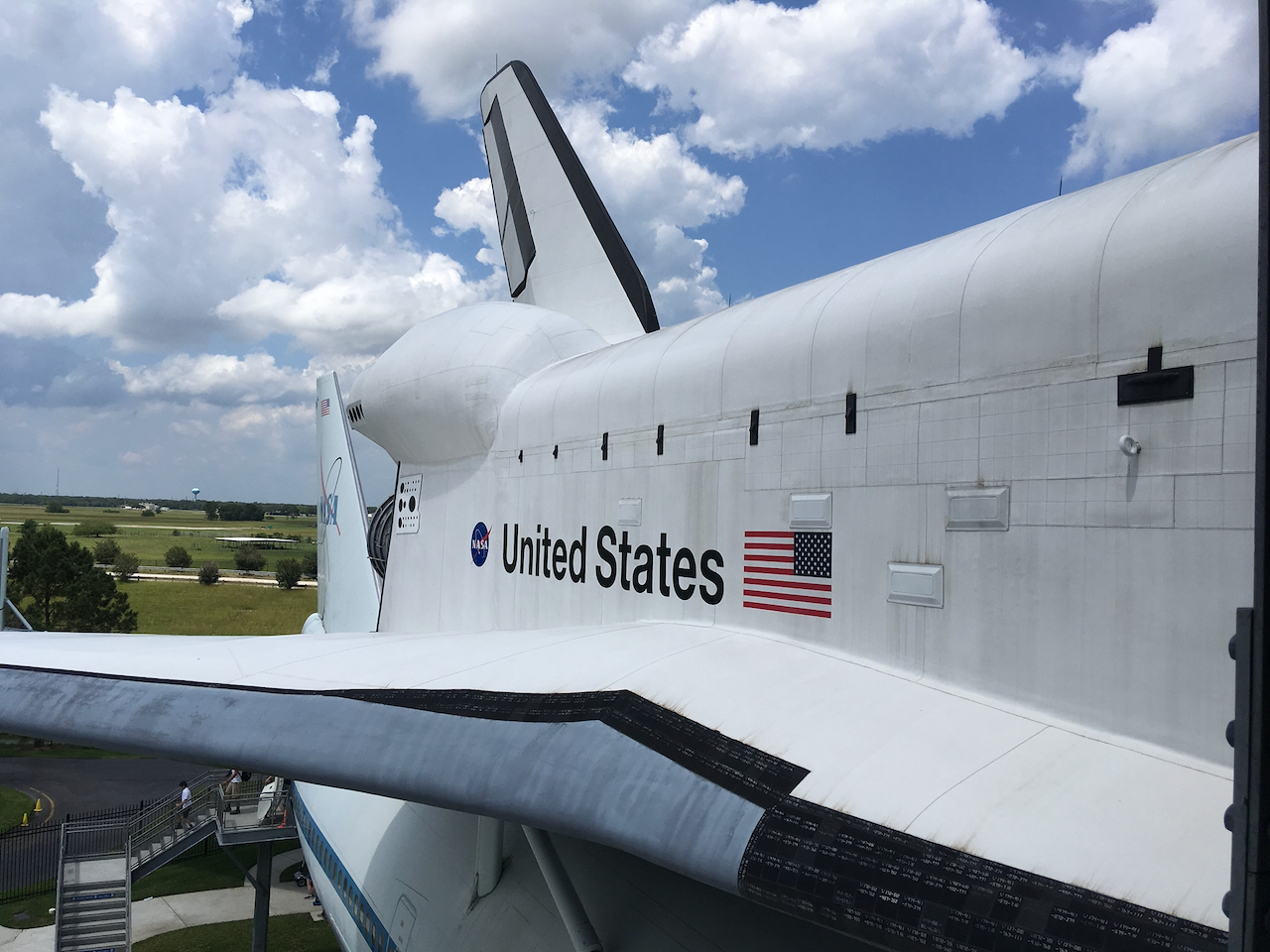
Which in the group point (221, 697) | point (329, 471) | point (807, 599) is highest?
point (329, 471)

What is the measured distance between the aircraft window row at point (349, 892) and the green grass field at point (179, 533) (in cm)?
3816

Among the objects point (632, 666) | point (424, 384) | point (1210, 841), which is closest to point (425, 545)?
point (424, 384)

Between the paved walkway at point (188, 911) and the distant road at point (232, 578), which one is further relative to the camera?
the distant road at point (232, 578)

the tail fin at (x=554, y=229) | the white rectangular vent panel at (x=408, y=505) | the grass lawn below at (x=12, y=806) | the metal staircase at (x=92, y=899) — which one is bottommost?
the grass lawn below at (x=12, y=806)

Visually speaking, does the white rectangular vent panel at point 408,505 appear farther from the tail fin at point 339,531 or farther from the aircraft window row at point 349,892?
the aircraft window row at point 349,892

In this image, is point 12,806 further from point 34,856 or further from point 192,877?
point 192,877

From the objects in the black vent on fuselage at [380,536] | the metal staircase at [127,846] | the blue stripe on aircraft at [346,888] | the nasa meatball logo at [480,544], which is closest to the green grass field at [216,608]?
the metal staircase at [127,846]

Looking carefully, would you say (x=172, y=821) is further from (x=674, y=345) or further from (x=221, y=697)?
(x=674, y=345)

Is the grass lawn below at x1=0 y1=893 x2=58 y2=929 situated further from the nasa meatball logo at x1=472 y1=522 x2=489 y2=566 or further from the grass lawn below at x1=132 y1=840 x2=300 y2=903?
the nasa meatball logo at x1=472 y1=522 x2=489 y2=566

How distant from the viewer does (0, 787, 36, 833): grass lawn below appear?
42.3ft

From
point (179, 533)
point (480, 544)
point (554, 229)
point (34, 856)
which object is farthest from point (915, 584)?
point (179, 533)

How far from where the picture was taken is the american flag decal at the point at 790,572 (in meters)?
3.09

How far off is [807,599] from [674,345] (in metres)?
1.64

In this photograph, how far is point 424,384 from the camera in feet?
19.8
